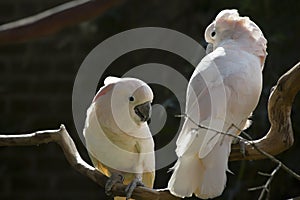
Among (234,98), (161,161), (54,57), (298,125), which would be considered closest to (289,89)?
(234,98)

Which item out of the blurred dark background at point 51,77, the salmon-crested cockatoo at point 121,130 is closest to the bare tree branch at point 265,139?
the salmon-crested cockatoo at point 121,130

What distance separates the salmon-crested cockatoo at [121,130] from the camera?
1.81 metres

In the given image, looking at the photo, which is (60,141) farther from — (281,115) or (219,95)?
(281,115)

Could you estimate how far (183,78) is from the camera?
2.93 meters

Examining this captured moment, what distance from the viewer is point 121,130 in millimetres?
1889

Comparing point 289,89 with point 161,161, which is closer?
point 289,89

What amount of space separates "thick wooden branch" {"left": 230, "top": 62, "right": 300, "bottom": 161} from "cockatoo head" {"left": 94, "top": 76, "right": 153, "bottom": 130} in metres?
0.25

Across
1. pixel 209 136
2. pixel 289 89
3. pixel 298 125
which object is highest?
pixel 289 89

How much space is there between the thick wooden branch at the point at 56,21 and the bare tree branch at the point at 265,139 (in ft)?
1.34

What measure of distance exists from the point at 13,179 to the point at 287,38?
1.60 metres

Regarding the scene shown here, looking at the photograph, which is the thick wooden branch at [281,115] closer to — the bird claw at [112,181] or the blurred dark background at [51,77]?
the bird claw at [112,181]

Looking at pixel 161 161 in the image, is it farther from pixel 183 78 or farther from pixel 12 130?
pixel 12 130

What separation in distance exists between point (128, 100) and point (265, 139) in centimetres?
37

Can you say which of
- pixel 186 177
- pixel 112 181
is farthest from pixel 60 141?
pixel 186 177
